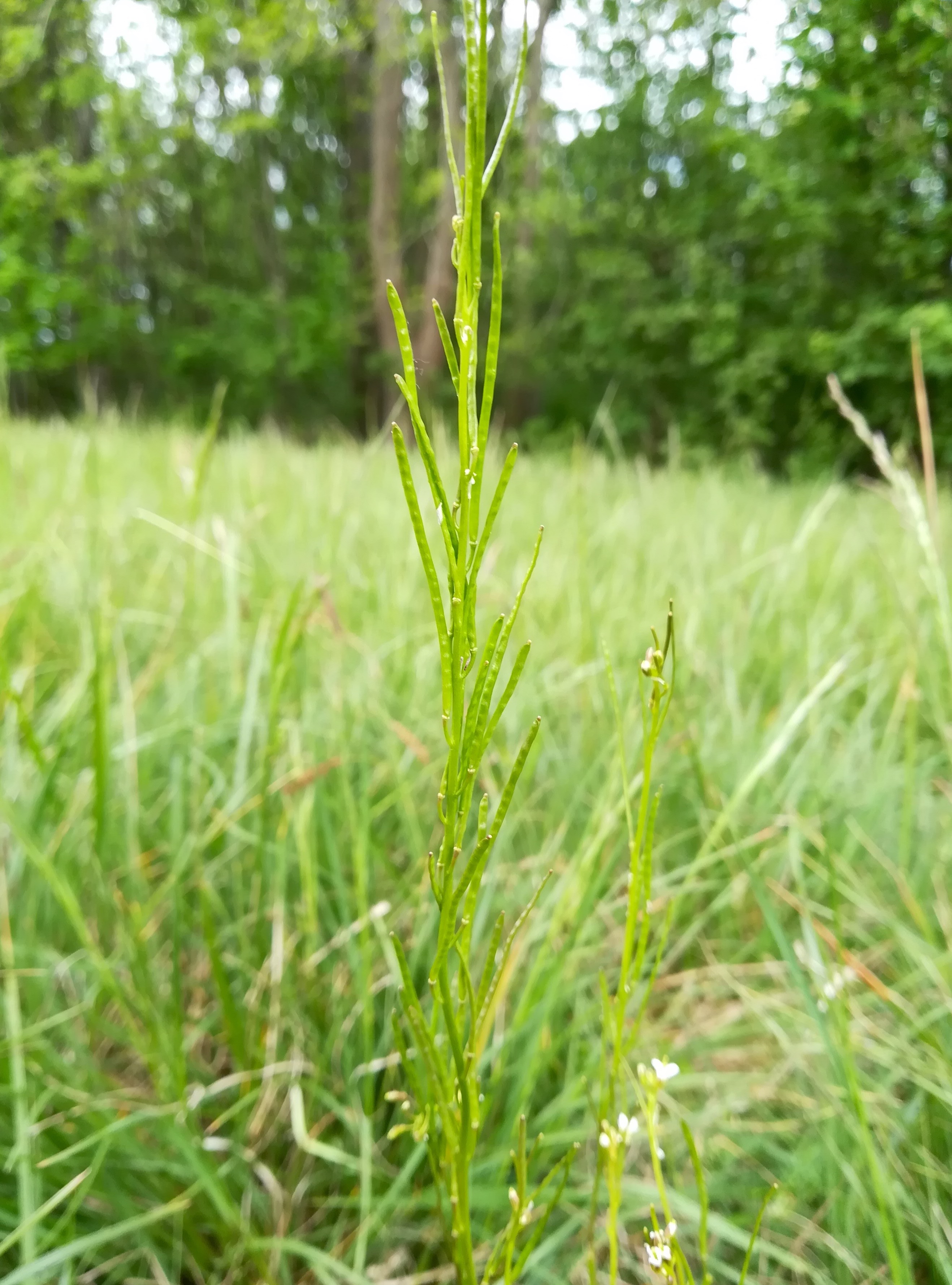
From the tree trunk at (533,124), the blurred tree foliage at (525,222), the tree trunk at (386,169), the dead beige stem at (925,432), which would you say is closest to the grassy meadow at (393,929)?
the dead beige stem at (925,432)

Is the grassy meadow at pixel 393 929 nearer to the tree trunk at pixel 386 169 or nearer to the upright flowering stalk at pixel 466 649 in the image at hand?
the upright flowering stalk at pixel 466 649

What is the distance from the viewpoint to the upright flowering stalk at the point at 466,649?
0.19 m

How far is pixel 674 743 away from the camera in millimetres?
788

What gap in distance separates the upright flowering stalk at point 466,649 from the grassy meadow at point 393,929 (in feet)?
0.53

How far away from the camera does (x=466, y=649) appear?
0.72ft

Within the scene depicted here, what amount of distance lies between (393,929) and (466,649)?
22cm

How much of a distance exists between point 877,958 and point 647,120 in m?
5.99

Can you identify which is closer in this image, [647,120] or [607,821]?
[607,821]

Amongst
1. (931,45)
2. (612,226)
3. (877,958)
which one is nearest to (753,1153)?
(877,958)

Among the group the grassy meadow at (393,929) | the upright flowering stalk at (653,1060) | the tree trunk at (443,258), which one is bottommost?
the grassy meadow at (393,929)

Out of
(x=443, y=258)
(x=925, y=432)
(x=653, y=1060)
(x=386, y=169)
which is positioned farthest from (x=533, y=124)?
(x=653, y=1060)

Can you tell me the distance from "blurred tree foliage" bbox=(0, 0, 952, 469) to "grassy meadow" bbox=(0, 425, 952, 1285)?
1.58 ft

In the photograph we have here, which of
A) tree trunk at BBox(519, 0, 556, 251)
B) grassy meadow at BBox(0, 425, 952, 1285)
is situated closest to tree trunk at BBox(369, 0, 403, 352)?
tree trunk at BBox(519, 0, 556, 251)

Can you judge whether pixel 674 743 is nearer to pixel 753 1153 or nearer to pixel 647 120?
pixel 753 1153
